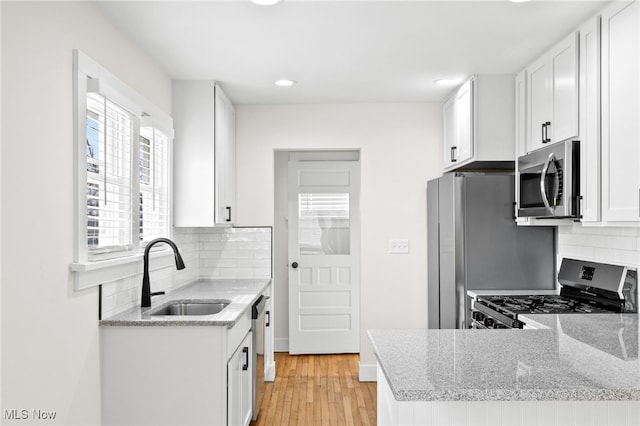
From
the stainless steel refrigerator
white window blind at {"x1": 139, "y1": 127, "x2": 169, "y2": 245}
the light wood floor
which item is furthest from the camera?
the light wood floor

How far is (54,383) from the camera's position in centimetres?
187

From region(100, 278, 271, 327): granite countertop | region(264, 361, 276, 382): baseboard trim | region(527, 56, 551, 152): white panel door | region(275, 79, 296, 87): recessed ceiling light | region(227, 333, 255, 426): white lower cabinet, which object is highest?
region(275, 79, 296, 87): recessed ceiling light

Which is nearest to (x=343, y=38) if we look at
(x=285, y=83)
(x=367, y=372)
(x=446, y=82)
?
(x=285, y=83)

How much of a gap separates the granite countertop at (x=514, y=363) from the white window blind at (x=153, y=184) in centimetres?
175

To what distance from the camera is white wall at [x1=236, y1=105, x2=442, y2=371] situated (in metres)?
4.17

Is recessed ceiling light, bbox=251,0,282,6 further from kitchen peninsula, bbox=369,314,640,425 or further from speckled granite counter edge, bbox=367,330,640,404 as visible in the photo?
speckled granite counter edge, bbox=367,330,640,404

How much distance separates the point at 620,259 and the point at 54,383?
2853 mm

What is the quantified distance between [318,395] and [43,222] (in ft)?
8.67

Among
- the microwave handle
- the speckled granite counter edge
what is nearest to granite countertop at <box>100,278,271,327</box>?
the speckled granite counter edge

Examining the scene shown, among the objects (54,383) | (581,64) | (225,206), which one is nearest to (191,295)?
(225,206)

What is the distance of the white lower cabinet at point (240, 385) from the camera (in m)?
2.41

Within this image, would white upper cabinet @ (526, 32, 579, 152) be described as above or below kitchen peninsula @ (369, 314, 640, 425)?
above

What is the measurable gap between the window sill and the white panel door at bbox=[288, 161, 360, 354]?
2.13 m

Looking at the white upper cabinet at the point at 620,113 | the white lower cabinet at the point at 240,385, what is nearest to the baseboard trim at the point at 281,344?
the white lower cabinet at the point at 240,385
